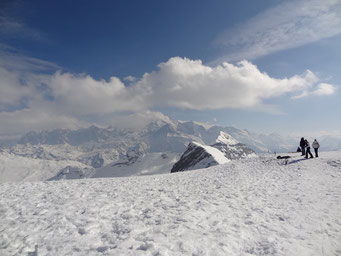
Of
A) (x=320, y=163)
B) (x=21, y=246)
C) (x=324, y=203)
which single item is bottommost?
(x=21, y=246)

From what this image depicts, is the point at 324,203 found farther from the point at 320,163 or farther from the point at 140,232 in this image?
the point at 320,163

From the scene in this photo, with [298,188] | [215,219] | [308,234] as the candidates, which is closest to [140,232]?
[215,219]

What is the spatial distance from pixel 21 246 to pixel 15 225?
7.31ft

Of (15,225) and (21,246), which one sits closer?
(21,246)

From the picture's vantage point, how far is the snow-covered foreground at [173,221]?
7.57m

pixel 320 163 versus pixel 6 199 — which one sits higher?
pixel 320 163

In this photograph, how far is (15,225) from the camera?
9.29 meters

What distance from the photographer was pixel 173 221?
9.75 metres

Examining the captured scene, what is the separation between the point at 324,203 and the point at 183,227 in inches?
372

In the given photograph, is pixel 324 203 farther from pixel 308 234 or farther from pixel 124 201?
pixel 124 201

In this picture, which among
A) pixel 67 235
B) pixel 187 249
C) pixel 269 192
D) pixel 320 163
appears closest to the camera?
pixel 187 249

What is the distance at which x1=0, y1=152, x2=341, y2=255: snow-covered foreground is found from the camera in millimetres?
7574

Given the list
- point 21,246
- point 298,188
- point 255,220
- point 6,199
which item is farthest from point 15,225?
point 298,188

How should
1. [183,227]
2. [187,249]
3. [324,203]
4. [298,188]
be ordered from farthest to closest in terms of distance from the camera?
[298,188] < [324,203] < [183,227] < [187,249]
